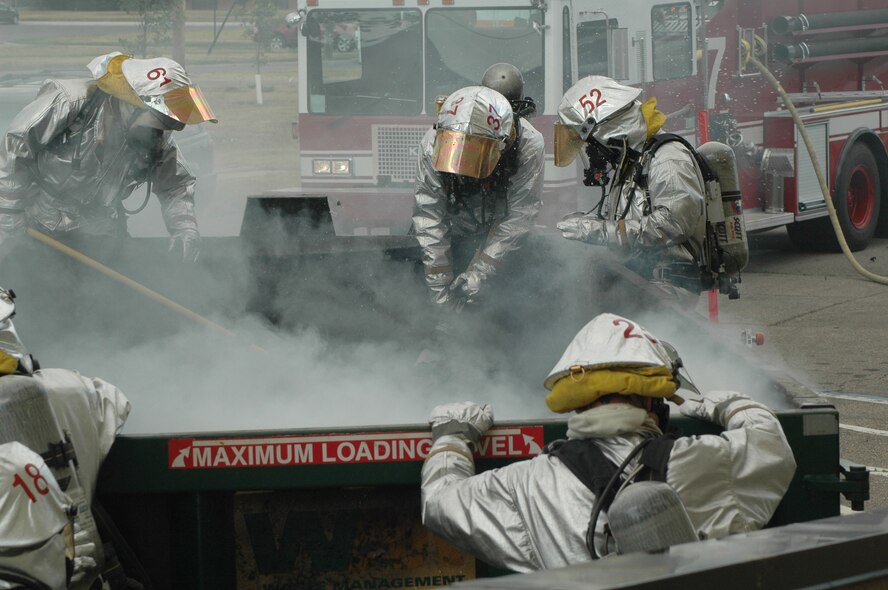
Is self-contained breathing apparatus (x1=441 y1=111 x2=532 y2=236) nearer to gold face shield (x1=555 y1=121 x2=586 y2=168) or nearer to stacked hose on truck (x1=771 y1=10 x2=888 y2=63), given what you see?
gold face shield (x1=555 y1=121 x2=586 y2=168)

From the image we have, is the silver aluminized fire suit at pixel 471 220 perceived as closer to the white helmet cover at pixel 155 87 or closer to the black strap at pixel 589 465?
the white helmet cover at pixel 155 87

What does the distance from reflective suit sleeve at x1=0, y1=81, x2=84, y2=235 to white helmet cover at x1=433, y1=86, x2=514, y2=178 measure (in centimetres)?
138

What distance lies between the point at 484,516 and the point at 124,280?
242 cm

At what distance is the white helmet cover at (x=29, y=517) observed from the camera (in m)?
2.23

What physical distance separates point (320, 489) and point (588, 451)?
0.80m

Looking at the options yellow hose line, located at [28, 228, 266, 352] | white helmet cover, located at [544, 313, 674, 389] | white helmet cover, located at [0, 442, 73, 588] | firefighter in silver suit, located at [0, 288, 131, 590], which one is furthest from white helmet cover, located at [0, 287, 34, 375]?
yellow hose line, located at [28, 228, 266, 352]

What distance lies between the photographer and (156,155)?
5.03 metres

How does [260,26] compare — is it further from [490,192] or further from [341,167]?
[490,192]

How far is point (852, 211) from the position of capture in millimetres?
11320

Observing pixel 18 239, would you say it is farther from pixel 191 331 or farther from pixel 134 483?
pixel 134 483

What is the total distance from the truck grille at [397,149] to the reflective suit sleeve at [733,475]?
5.98m

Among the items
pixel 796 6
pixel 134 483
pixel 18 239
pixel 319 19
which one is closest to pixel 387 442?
pixel 134 483

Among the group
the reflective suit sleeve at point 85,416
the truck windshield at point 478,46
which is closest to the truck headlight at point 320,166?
the truck windshield at point 478,46

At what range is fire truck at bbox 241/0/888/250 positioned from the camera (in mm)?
8141
